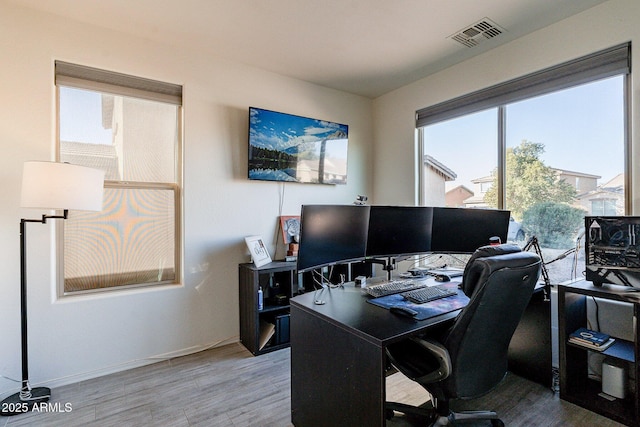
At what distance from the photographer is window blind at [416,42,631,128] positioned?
86.3 inches

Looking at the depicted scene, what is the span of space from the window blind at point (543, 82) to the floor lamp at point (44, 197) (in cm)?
314

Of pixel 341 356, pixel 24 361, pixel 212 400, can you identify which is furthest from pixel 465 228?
pixel 24 361

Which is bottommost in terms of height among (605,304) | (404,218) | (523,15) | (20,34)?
(605,304)

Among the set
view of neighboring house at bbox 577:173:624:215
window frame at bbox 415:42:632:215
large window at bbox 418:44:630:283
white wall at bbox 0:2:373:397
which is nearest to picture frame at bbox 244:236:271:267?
white wall at bbox 0:2:373:397

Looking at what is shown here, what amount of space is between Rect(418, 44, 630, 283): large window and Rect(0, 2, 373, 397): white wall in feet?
5.00

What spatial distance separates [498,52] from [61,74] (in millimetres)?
3584

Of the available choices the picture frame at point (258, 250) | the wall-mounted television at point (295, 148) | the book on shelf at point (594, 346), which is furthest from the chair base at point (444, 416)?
the wall-mounted television at point (295, 148)

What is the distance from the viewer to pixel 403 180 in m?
3.72

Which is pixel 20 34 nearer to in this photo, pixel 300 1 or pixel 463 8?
pixel 300 1

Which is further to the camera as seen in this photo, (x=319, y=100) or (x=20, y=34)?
(x=319, y=100)

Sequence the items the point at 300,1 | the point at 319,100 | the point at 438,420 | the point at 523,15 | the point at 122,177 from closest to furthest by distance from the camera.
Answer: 1. the point at 438,420
2. the point at 300,1
3. the point at 523,15
4. the point at 122,177
5. the point at 319,100

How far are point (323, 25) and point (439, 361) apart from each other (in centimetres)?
242

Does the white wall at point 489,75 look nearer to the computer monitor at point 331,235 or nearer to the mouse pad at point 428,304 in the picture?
the mouse pad at point 428,304

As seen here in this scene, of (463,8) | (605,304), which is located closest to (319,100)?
(463,8)
